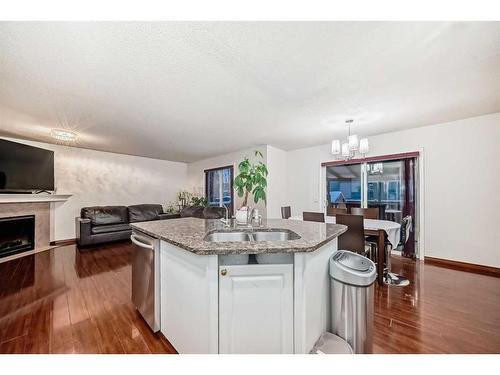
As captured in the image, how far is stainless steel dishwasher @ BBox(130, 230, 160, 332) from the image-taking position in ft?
5.10

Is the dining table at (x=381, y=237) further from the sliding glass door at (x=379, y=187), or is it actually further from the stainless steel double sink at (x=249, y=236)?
the stainless steel double sink at (x=249, y=236)

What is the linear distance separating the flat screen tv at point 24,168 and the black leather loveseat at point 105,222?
2.97ft

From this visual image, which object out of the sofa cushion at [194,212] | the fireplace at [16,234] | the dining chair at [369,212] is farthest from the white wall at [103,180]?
the dining chair at [369,212]

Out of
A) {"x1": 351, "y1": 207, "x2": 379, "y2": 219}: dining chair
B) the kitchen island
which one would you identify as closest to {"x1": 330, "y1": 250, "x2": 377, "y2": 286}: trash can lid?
the kitchen island

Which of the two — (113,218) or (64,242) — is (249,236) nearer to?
(113,218)

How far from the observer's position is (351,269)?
4.68ft

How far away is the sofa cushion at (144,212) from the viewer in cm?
521

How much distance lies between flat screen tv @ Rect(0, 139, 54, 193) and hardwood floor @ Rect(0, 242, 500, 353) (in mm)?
1411

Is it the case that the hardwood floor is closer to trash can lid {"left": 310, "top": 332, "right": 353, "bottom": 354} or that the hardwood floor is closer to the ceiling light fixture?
trash can lid {"left": 310, "top": 332, "right": 353, "bottom": 354}

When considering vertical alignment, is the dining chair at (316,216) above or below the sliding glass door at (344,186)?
below

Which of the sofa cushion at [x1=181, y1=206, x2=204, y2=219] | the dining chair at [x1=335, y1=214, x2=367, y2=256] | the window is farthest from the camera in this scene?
the window

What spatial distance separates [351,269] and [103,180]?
19.7ft
